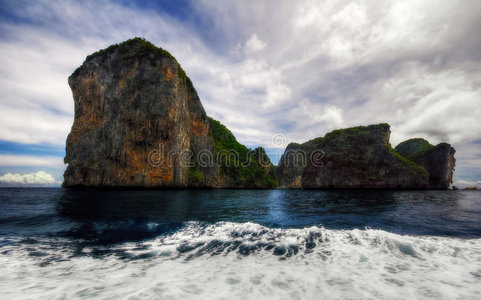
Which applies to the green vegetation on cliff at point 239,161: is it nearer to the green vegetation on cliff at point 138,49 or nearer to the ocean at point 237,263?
the green vegetation on cliff at point 138,49

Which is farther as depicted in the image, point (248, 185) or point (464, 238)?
point (248, 185)

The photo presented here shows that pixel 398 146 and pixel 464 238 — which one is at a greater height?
pixel 398 146

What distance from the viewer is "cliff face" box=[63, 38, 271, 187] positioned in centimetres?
3891

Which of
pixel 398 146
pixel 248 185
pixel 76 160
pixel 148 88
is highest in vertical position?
pixel 148 88

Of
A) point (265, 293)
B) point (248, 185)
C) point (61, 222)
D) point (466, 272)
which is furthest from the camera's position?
point (248, 185)

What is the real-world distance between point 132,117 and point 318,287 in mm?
44089

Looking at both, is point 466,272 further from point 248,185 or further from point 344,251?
point 248,185

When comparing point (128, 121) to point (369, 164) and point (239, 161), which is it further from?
point (369, 164)

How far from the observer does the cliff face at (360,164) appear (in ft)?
186

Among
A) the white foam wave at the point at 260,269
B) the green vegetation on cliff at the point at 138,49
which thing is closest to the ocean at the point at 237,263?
the white foam wave at the point at 260,269

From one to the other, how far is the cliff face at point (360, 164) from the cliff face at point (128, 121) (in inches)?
1848

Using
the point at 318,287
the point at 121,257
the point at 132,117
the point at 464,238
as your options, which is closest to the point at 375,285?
the point at 318,287

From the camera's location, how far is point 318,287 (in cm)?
344

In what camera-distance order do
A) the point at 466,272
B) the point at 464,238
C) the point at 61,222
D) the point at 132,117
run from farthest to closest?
the point at 132,117
the point at 61,222
the point at 464,238
the point at 466,272
